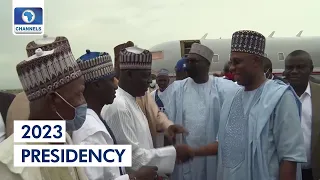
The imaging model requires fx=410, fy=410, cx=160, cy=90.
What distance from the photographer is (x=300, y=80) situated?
3879 millimetres

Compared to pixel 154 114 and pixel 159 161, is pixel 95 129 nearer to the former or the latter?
pixel 159 161

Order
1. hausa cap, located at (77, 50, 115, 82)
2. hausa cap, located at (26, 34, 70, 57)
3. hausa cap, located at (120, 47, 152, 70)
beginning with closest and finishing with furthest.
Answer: hausa cap, located at (26, 34, 70, 57), hausa cap, located at (77, 50, 115, 82), hausa cap, located at (120, 47, 152, 70)

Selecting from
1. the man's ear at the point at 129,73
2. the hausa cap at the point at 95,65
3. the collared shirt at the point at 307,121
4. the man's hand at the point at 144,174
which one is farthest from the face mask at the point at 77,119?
the collared shirt at the point at 307,121

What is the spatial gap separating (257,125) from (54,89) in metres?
1.46

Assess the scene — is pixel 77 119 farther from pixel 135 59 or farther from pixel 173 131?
pixel 173 131

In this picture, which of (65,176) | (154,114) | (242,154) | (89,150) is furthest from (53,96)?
(154,114)

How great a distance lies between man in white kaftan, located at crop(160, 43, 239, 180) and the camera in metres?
3.87

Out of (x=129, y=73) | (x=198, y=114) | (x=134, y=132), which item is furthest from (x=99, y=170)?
(x=198, y=114)

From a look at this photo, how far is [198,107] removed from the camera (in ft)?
13.0

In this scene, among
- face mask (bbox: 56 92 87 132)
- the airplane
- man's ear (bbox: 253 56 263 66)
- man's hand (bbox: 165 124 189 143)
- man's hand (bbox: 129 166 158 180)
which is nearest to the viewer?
face mask (bbox: 56 92 87 132)

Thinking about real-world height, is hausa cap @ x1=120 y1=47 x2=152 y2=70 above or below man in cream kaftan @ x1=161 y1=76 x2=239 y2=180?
above

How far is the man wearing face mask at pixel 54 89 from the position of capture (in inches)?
64.7

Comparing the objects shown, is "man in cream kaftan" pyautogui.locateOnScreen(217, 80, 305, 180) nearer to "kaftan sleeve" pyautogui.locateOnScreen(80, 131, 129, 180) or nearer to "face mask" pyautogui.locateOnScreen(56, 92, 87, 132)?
"kaftan sleeve" pyautogui.locateOnScreen(80, 131, 129, 180)

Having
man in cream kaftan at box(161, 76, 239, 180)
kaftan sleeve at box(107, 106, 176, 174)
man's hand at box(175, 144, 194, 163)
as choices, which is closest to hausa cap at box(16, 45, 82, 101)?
kaftan sleeve at box(107, 106, 176, 174)
